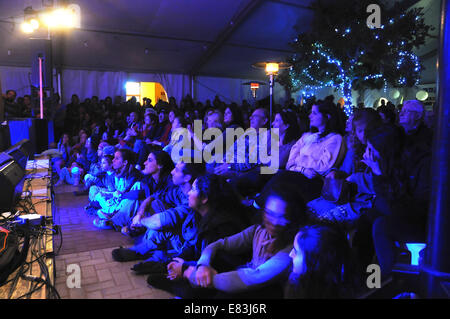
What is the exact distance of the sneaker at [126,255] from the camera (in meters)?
2.76

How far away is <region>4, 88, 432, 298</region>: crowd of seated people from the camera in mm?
1636

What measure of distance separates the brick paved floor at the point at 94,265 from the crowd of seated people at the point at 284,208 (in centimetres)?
9

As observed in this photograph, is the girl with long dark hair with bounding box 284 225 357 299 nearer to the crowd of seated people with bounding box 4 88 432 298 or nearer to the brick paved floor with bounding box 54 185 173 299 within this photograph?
the crowd of seated people with bounding box 4 88 432 298

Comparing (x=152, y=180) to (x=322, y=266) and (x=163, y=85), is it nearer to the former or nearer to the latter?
(x=322, y=266)

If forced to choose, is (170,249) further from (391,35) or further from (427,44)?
(427,44)

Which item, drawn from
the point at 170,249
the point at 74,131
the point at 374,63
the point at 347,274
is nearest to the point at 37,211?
the point at 170,249

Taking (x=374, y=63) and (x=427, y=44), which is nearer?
(x=374, y=63)

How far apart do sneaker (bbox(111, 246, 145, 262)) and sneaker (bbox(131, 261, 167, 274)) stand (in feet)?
0.81

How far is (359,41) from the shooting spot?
817cm

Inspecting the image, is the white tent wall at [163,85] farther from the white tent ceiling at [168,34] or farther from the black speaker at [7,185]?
the black speaker at [7,185]

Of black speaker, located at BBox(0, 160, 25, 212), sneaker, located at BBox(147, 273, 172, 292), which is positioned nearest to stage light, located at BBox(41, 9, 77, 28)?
black speaker, located at BBox(0, 160, 25, 212)

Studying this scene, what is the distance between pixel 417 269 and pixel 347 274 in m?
0.30

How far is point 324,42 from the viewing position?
8.48 metres
